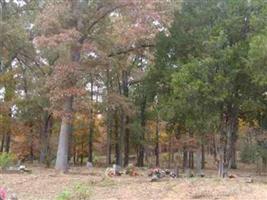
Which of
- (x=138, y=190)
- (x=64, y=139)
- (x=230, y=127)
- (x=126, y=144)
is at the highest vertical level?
(x=126, y=144)

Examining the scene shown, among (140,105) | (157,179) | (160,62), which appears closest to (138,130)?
(140,105)

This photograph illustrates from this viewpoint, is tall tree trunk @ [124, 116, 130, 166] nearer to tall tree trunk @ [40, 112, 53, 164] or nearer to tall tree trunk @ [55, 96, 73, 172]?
tall tree trunk @ [40, 112, 53, 164]

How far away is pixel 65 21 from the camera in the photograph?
18281 millimetres

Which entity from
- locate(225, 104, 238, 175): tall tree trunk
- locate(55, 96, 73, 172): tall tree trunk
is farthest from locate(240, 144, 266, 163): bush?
locate(55, 96, 73, 172): tall tree trunk

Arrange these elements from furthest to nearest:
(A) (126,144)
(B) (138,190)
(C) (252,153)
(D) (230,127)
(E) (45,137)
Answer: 1. (A) (126,144)
2. (C) (252,153)
3. (E) (45,137)
4. (D) (230,127)
5. (B) (138,190)

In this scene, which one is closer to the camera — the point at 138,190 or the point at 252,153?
the point at 138,190

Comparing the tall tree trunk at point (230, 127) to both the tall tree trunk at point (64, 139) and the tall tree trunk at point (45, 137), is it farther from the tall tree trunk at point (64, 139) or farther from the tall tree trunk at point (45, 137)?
the tall tree trunk at point (45, 137)

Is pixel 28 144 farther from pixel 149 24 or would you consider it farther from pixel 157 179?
pixel 157 179

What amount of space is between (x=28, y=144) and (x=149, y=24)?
1820 cm

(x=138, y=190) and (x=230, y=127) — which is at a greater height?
(x=230, y=127)

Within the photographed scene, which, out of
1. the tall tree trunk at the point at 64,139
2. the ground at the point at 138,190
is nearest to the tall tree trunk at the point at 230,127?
the tall tree trunk at the point at 64,139

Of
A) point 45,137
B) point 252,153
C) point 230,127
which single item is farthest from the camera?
point 252,153

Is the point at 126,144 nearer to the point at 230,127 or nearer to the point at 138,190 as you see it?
the point at 230,127

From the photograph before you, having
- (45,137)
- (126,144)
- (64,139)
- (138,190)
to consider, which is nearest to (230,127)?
(64,139)
